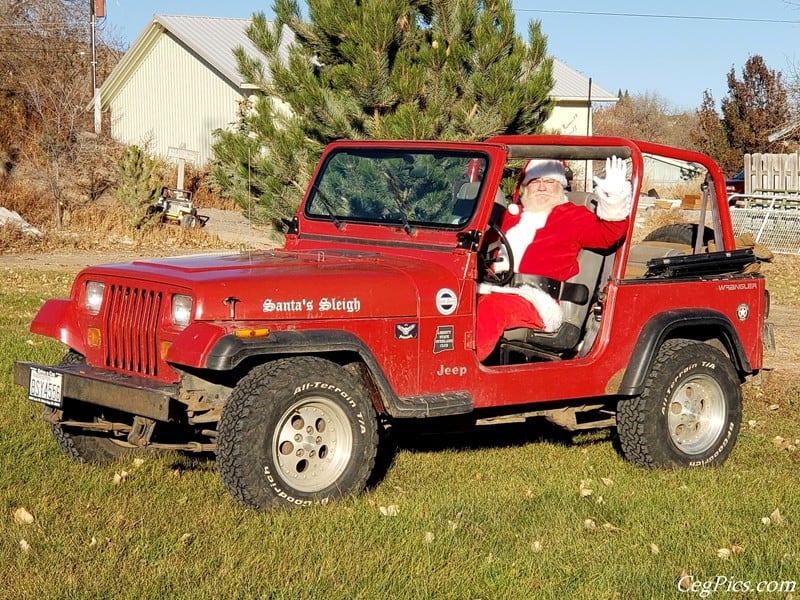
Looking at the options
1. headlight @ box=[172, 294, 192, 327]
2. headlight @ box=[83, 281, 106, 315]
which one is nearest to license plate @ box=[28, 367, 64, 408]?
headlight @ box=[83, 281, 106, 315]

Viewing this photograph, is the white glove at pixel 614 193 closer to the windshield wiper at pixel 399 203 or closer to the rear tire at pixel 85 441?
the windshield wiper at pixel 399 203

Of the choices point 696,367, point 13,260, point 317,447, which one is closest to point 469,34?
point 696,367

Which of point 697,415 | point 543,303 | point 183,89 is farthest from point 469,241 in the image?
point 183,89

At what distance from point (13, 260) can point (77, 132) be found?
26.0 feet

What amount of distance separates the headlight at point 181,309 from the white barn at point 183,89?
28815 millimetres

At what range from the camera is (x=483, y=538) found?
511 centimetres

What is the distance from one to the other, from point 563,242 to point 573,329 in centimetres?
50

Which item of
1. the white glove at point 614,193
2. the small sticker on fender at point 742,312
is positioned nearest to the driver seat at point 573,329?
the white glove at point 614,193

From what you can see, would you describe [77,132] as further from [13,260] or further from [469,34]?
[469,34]

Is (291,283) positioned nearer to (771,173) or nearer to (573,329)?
(573,329)

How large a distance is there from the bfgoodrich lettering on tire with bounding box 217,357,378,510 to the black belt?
4.60 feet

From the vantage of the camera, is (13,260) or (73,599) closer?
(73,599)

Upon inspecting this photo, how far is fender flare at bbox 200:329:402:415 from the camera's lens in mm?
4969

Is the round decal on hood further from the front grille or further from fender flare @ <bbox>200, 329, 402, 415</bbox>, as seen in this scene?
A: the front grille
